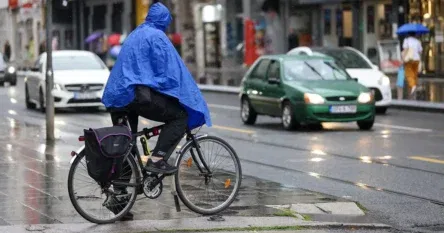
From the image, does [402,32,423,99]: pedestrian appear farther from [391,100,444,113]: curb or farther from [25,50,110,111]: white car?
[25,50,110,111]: white car

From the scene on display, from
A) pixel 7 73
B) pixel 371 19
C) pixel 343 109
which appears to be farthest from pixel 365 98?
pixel 7 73

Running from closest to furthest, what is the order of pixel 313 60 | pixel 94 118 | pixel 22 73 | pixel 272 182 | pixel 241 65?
1. pixel 272 182
2. pixel 313 60
3. pixel 94 118
4. pixel 241 65
5. pixel 22 73

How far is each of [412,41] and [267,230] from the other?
79.2 feet

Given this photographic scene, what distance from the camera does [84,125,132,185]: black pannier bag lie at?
386 inches

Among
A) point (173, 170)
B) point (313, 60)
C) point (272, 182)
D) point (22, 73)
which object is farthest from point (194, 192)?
point (22, 73)

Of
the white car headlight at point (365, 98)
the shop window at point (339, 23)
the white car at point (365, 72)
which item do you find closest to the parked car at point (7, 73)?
the shop window at point (339, 23)

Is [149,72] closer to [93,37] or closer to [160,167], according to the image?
[160,167]

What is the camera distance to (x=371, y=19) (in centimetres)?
4691

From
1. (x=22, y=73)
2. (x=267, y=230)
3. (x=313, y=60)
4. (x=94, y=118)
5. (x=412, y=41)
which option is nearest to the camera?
(x=267, y=230)

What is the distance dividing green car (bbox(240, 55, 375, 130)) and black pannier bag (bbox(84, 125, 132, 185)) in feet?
39.7

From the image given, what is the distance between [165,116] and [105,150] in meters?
0.66

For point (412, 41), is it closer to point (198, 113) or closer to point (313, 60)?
point (313, 60)

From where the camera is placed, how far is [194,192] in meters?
10.4

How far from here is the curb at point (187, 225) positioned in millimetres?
9461
